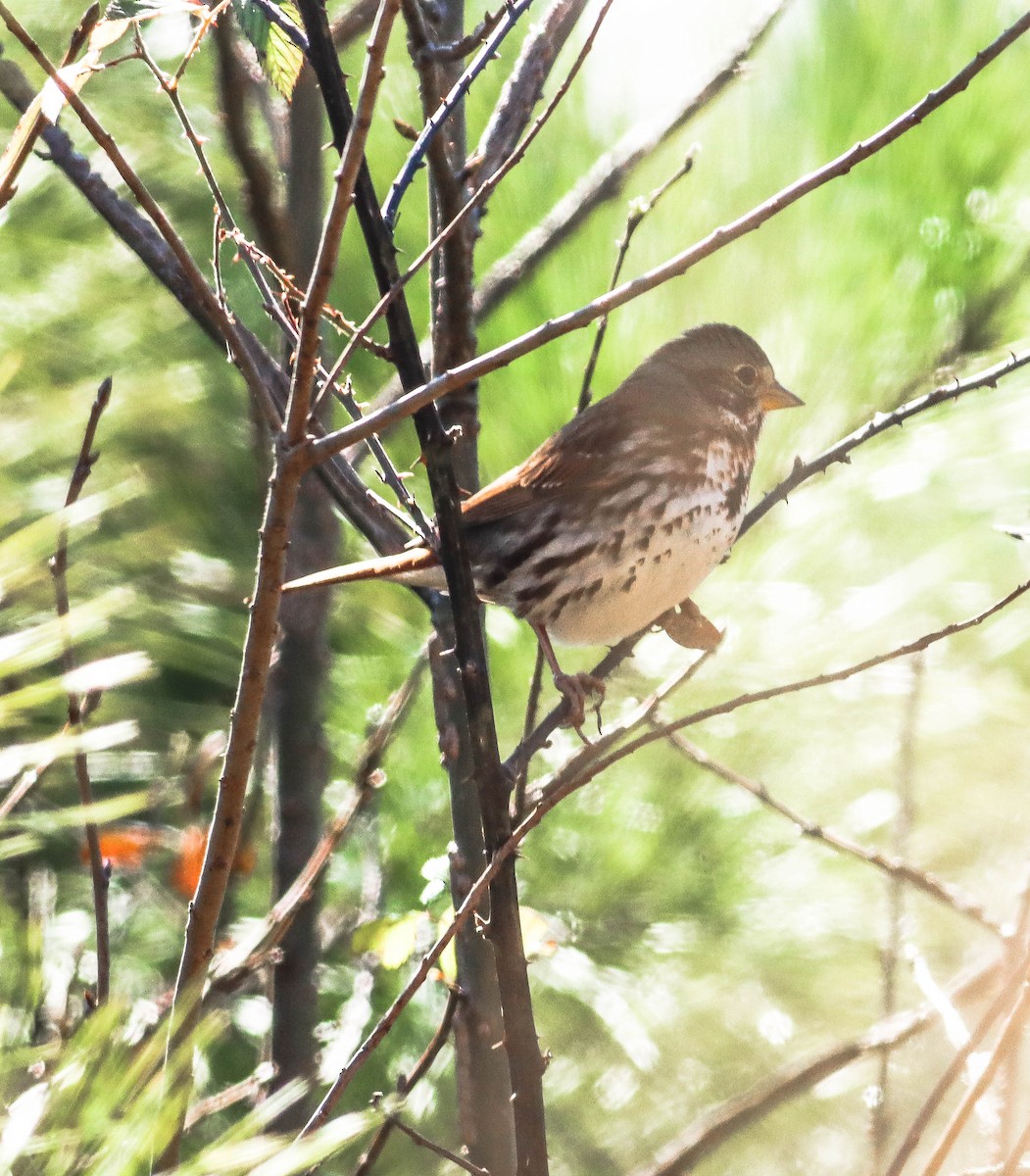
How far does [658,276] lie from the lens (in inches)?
37.5

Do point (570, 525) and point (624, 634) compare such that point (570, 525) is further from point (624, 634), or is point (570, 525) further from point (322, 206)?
point (322, 206)

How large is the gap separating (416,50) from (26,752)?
741 millimetres

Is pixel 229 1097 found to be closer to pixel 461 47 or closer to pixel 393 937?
pixel 393 937

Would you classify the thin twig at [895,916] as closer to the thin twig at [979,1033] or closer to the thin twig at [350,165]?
the thin twig at [979,1033]

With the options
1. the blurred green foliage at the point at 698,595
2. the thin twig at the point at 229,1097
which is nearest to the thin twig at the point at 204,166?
the blurred green foliage at the point at 698,595

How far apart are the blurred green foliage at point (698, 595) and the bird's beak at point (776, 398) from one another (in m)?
0.05

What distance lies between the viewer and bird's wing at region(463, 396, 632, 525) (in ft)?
7.29

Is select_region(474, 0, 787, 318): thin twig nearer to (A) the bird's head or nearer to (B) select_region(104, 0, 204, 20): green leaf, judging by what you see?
(A) the bird's head

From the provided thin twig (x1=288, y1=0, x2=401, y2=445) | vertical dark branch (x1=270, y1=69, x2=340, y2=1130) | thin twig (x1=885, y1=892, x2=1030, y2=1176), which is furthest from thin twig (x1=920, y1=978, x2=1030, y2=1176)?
vertical dark branch (x1=270, y1=69, x2=340, y2=1130)

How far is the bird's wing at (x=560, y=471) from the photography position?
222cm

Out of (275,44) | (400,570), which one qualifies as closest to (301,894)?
(400,570)

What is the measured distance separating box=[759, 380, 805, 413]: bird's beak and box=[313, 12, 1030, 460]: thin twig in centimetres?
126

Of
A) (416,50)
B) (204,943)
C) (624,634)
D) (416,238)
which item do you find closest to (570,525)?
(624,634)

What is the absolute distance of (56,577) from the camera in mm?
1204
